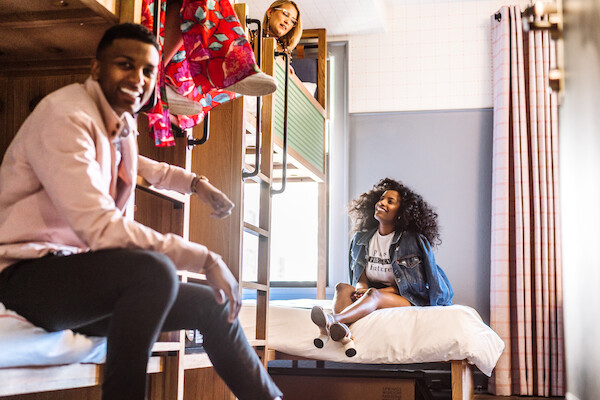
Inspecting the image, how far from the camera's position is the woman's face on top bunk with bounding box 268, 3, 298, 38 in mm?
3547

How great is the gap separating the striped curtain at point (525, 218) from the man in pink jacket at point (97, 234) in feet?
10.6

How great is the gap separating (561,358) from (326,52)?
2639 mm

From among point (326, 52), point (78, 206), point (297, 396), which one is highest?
point (326, 52)

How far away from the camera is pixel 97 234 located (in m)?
1.23

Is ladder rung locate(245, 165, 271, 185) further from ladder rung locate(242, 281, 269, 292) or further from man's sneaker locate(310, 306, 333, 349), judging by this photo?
man's sneaker locate(310, 306, 333, 349)

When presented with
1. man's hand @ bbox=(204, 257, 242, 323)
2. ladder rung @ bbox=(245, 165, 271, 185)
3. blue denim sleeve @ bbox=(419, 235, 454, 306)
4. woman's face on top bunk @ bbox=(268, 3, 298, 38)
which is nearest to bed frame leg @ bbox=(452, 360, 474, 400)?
blue denim sleeve @ bbox=(419, 235, 454, 306)

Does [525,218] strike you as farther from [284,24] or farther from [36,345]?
[36,345]

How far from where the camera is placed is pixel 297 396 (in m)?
3.08

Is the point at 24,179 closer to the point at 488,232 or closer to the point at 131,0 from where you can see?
the point at 131,0

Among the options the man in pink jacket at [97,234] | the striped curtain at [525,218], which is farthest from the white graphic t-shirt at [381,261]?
the man in pink jacket at [97,234]

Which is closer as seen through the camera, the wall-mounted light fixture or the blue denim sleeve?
the blue denim sleeve

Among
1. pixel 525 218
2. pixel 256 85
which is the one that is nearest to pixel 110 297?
pixel 256 85

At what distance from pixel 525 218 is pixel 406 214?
1.17 meters

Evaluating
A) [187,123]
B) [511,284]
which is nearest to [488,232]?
[511,284]
